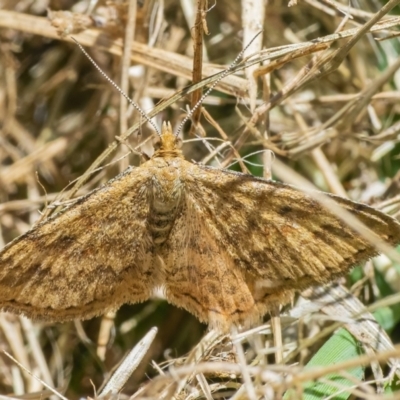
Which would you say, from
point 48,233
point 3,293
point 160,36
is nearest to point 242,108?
point 160,36

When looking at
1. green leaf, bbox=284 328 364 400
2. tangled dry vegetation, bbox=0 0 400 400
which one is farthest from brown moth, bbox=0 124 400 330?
green leaf, bbox=284 328 364 400

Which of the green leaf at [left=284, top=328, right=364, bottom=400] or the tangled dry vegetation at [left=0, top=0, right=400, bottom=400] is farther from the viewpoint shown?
the tangled dry vegetation at [left=0, top=0, right=400, bottom=400]

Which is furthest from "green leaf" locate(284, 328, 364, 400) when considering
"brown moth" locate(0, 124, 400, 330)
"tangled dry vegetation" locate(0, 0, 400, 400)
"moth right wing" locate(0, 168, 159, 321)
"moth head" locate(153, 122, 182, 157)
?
"moth head" locate(153, 122, 182, 157)

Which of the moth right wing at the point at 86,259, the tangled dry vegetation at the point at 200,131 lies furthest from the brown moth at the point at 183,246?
the tangled dry vegetation at the point at 200,131

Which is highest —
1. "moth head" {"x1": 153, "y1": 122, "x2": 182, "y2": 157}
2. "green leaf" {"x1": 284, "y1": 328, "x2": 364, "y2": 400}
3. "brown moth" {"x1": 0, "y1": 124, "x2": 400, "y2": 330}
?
"moth head" {"x1": 153, "y1": 122, "x2": 182, "y2": 157}

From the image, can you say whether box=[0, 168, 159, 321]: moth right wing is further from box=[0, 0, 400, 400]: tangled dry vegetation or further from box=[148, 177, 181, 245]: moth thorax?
box=[0, 0, 400, 400]: tangled dry vegetation

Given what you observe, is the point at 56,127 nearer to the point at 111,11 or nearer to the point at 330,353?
the point at 111,11

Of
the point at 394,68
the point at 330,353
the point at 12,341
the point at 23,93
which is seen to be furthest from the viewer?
the point at 23,93

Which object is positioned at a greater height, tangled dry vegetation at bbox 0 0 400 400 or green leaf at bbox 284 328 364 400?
tangled dry vegetation at bbox 0 0 400 400
